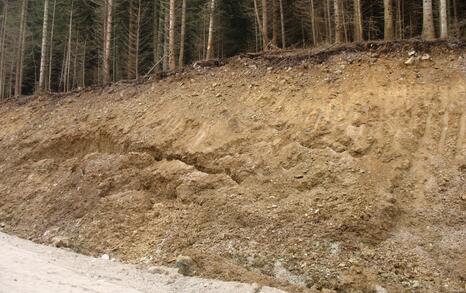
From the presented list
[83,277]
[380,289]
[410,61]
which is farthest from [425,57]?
[83,277]

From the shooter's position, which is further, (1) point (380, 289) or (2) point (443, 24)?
(2) point (443, 24)

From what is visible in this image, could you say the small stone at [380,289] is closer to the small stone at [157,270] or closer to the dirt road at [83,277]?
the dirt road at [83,277]

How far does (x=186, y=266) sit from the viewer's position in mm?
9227

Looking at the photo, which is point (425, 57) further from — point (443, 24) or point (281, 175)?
point (281, 175)

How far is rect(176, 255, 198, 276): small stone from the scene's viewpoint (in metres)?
9.14

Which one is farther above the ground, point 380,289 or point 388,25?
point 388,25

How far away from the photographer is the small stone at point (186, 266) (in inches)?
360

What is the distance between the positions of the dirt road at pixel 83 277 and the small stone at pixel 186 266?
144 mm

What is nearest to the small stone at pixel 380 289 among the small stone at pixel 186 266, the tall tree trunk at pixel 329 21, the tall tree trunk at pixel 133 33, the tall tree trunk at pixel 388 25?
the small stone at pixel 186 266

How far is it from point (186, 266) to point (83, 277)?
6.25ft

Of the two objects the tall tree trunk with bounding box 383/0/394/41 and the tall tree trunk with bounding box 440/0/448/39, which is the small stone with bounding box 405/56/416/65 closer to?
the tall tree trunk with bounding box 440/0/448/39

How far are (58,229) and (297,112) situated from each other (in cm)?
676

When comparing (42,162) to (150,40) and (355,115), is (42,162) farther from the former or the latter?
(150,40)

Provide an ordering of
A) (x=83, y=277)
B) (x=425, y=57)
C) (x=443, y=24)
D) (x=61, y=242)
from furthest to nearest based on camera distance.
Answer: (x=443, y=24) < (x=425, y=57) < (x=61, y=242) < (x=83, y=277)
